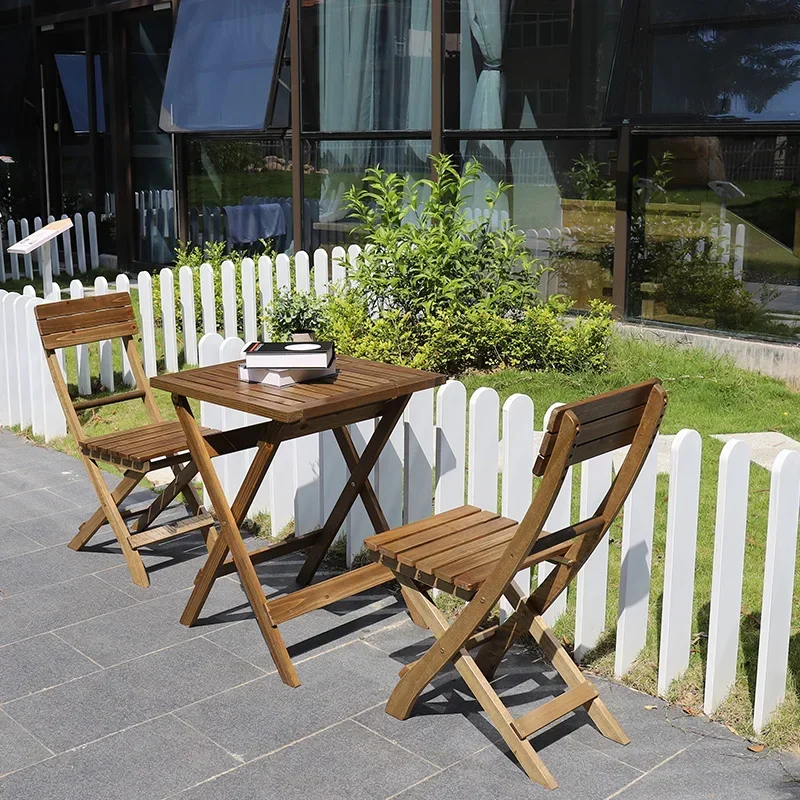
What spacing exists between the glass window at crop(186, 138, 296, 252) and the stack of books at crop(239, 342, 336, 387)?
698 cm

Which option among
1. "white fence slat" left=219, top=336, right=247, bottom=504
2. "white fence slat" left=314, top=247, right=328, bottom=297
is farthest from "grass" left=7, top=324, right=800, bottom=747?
"white fence slat" left=314, top=247, right=328, bottom=297

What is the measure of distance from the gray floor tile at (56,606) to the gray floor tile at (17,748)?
685 millimetres

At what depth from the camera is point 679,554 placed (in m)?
3.54

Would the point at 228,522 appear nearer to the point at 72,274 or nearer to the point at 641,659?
the point at 641,659

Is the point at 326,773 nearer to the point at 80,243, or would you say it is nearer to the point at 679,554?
the point at 679,554

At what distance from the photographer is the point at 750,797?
306cm

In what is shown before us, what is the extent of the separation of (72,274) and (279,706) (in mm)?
10528

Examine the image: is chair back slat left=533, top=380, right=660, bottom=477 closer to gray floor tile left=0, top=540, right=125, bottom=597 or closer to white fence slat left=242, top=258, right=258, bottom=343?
gray floor tile left=0, top=540, right=125, bottom=597

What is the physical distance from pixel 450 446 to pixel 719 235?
434cm

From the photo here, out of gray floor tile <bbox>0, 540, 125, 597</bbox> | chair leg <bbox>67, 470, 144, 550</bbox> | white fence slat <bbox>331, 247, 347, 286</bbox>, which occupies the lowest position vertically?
gray floor tile <bbox>0, 540, 125, 597</bbox>

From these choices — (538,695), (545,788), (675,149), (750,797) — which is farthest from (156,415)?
(675,149)

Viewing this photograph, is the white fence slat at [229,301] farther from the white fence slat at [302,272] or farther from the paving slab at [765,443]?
the paving slab at [765,443]

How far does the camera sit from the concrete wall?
7461mm

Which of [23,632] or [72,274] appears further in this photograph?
[72,274]
